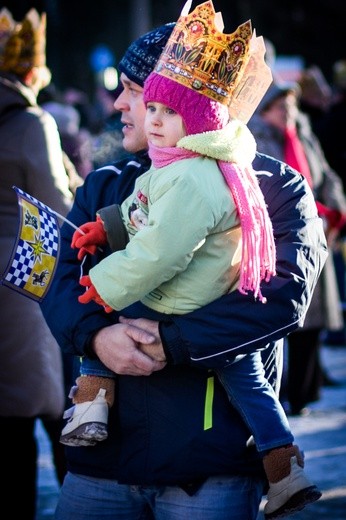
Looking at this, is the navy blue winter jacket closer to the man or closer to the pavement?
the man

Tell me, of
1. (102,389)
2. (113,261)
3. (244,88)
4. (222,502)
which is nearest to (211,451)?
(222,502)

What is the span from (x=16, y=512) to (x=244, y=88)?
2.43m

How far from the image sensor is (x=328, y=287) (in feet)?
27.7

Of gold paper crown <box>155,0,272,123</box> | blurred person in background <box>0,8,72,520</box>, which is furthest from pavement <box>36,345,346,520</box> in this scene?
gold paper crown <box>155,0,272,123</box>

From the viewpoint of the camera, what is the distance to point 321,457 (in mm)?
7203

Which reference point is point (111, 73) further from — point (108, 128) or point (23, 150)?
point (23, 150)

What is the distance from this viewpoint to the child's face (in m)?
3.36

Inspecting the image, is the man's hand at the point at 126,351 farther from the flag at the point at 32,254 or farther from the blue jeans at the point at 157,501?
the blue jeans at the point at 157,501

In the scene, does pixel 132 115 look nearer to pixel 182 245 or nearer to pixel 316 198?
pixel 182 245

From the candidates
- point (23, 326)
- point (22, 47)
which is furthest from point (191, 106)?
point (22, 47)

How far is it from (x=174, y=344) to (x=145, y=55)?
1.03 meters

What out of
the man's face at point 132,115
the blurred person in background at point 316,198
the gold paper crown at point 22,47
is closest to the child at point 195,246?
the man's face at point 132,115

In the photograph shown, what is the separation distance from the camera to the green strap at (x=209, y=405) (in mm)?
3373

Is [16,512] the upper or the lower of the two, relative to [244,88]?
lower
